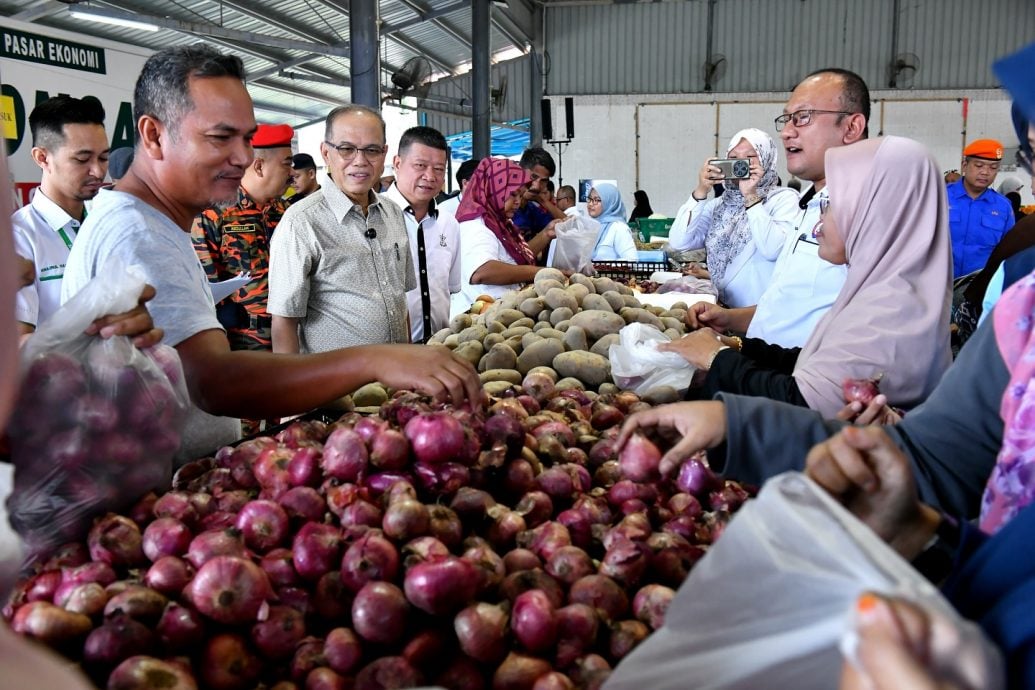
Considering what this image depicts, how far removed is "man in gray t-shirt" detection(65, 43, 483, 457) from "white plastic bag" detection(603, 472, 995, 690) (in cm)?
95

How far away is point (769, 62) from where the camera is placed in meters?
17.0

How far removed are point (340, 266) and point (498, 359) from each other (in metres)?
0.81

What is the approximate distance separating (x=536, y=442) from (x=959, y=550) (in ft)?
3.13

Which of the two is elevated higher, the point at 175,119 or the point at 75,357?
the point at 175,119

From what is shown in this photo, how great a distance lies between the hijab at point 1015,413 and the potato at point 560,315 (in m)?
2.12

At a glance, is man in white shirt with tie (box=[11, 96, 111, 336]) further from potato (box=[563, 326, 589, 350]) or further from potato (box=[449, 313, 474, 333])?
potato (box=[563, 326, 589, 350])

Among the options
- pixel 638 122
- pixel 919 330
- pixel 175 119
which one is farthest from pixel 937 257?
pixel 638 122

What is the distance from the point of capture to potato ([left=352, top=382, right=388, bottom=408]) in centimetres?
240

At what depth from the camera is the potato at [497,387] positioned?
2.40 metres

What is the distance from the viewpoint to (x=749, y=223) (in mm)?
4309

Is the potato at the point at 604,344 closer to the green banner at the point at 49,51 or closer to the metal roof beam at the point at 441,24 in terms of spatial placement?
the green banner at the point at 49,51

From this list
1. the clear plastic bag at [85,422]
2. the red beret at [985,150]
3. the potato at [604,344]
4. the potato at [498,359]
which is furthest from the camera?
the red beret at [985,150]

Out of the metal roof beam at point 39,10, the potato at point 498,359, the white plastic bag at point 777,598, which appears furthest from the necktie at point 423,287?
the metal roof beam at point 39,10

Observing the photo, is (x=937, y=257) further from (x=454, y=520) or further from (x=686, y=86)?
(x=686, y=86)
